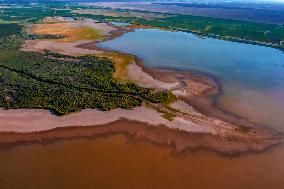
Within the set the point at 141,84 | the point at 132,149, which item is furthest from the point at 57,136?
the point at 141,84

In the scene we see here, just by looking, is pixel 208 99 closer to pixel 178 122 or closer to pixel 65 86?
pixel 178 122

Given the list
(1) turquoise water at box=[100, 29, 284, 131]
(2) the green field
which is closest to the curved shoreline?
(1) turquoise water at box=[100, 29, 284, 131]

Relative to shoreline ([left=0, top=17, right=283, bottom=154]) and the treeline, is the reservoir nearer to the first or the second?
shoreline ([left=0, top=17, right=283, bottom=154])

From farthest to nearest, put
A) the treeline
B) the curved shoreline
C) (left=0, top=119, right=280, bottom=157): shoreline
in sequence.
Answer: the treeline
the curved shoreline
(left=0, top=119, right=280, bottom=157): shoreline

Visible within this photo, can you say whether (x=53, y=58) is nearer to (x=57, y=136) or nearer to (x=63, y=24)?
(x=57, y=136)

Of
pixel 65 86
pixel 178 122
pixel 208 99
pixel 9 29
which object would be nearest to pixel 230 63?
pixel 208 99

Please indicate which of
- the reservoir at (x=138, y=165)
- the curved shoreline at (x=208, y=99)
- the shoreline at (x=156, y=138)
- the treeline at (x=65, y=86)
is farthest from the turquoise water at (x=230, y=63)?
the treeline at (x=65, y=86)
